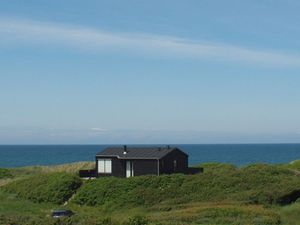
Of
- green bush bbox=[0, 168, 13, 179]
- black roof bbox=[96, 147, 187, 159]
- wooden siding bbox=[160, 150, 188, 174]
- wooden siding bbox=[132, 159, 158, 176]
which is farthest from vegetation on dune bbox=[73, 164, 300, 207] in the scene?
green bush bbox=[0, 168, 13, 179]

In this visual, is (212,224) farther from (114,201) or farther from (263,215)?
(114,201)

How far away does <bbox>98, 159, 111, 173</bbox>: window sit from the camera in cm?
6306

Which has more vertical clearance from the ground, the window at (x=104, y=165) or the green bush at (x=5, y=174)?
the window at (x=104, y=165)

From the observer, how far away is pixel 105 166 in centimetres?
6322

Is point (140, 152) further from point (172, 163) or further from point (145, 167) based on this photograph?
point (172, 163)

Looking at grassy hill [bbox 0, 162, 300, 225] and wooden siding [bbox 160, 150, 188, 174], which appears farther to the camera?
wooden siding [bbox 160, 150, 188, 174]

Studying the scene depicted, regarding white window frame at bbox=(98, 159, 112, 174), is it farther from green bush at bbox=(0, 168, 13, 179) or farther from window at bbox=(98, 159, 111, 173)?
green bush at bbox=(0, 168, 13, 179)

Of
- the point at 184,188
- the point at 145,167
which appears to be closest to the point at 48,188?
the point at 145,167

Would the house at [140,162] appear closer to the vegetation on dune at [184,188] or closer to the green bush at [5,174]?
the vegetation on dune at [184,188]

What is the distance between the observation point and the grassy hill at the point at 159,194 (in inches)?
1756

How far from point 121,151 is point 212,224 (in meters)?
31.2

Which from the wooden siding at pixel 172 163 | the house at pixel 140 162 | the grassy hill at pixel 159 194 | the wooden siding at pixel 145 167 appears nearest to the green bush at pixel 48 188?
the grassy hill at pixel 159 194

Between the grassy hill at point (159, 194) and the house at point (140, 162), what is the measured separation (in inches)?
184

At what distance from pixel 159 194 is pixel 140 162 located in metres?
9.71
